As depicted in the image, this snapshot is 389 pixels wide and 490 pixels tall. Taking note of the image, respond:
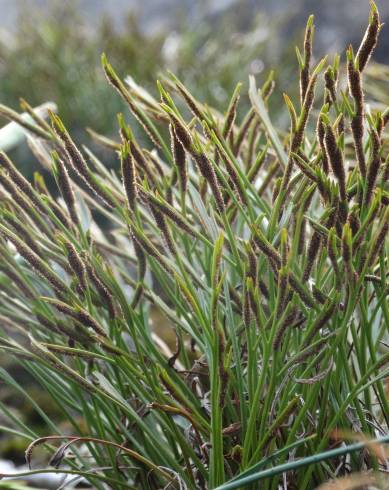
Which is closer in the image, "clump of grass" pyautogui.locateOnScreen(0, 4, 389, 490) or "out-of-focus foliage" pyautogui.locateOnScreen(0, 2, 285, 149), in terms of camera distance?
"clump of grass" pyautogui.locateOnScreen(0, 4, 389, 490)

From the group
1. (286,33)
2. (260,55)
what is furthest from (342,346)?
(286,33)

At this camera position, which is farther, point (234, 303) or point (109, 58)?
point (109, 58)

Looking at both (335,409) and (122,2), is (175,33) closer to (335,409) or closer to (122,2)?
(122,2)

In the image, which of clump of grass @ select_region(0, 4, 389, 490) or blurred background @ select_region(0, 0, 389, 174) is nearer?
clump of grass @ select_region(0, 4, 389, 490)

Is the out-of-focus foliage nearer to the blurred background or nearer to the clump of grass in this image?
the blurred background

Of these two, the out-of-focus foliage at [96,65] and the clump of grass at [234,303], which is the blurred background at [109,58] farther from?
the clump of grass at [234,303]

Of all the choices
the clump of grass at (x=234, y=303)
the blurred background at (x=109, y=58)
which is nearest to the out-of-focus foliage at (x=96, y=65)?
the blurred background at (x=109, y=58)

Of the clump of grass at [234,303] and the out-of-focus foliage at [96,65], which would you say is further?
the out-of-focus foliage at [96,65]

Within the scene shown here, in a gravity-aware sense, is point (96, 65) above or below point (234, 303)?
above

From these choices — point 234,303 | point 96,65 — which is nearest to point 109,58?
point 96,65

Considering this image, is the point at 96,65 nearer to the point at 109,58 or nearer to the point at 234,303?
the point at 109,58

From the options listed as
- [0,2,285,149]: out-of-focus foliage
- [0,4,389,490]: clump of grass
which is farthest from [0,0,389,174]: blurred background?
[0,4,389,490]: clump of grass

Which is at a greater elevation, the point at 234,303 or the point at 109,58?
the point at 109,58
